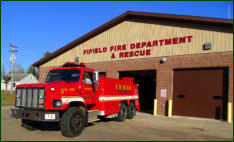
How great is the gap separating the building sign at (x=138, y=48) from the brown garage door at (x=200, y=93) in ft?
6.85

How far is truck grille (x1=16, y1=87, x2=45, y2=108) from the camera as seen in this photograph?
25.3 feet

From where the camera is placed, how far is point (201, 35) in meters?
13.7

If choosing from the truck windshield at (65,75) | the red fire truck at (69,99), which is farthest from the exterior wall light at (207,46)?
the truck windshield at (65,75)

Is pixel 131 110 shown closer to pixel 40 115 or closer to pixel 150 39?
pixel 150 39

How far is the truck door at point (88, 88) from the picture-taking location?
29.2 feet

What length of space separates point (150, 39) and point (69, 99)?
955 centimetres

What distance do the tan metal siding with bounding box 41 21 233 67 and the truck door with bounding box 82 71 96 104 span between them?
748 cm

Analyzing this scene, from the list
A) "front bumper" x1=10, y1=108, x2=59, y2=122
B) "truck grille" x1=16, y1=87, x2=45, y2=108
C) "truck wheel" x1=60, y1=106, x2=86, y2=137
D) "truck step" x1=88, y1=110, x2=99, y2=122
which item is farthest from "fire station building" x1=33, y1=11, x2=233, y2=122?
"truck grille" x1=16, y1=87, x2=45, y2=108

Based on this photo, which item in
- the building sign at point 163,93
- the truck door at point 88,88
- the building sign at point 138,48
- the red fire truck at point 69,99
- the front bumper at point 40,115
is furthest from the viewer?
the building sign at point 163,93

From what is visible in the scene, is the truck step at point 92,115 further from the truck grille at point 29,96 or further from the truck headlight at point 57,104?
the truck grille at point 29,96

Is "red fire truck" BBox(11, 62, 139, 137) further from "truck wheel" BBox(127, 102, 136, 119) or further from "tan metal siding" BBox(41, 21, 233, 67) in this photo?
"tan metal siding" BBox(41, 21, 233, 67)

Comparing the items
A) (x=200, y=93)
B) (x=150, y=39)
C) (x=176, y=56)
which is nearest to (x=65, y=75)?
(x=176, y=56)

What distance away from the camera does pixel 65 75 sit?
9141 mm

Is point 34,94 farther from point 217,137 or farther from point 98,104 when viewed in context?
point 217,137
